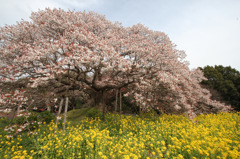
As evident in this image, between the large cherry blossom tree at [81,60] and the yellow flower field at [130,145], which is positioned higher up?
the large cherry blossom tree at [81,60]

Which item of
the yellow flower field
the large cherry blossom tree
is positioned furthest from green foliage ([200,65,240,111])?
the yellow flower field

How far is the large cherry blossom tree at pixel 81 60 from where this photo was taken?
7.23 m

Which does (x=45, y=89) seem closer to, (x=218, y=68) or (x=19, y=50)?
(x=19, y=50)

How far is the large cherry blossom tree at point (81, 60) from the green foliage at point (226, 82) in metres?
17.4

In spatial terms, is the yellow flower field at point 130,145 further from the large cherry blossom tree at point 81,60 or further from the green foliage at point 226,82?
the green foliage at point 226,82

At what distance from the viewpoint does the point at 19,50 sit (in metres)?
8.57

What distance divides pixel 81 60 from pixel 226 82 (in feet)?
90.8

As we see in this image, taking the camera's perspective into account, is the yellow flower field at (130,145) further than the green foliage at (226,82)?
No

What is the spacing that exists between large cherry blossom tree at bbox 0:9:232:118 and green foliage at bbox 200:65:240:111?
17.4 meters

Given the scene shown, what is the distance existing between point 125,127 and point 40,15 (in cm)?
1202

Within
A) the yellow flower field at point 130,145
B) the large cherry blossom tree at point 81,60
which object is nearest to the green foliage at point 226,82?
the large cherry blossom tree at point 81,60

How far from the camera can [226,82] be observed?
76.8ft

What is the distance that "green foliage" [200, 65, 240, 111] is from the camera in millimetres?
22406

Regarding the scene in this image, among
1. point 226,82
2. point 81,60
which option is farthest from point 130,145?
point 226,82
